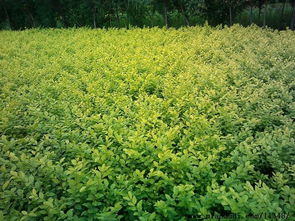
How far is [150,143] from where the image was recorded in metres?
2.47

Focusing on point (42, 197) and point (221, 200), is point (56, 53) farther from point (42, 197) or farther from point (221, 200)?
point (221, 200)

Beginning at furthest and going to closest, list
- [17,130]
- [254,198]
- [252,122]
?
1. [17,130]
2. [252,122]
3. [254,198]

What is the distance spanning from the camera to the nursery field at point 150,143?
75.4 inches

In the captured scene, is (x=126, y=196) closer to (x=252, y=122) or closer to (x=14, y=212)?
(x=14, y=212)

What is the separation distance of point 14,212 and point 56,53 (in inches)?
241

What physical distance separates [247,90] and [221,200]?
2223mm

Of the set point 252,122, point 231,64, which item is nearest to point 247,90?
point 252,122

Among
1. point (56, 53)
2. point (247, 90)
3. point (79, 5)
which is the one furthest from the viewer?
point (79, 5)

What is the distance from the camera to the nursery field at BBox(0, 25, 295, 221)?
1.91 meters

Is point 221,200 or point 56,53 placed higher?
point 56,53

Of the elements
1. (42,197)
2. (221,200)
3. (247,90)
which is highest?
(247,90)

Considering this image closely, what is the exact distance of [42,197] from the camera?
1889mm

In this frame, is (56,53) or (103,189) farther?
(56,53)

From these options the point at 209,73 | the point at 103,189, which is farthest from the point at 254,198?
the point at 209,73
